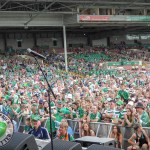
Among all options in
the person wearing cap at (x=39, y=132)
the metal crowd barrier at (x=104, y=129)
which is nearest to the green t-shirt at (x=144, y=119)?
the metal crowd barrier at (x=104, y=129)

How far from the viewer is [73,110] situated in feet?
37.2

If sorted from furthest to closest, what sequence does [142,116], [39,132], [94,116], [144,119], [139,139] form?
1. [94,116]
2. [142,116]
3. [144,119]
4. [39,132]
5. [139,139]

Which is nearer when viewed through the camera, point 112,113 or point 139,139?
point 139,139

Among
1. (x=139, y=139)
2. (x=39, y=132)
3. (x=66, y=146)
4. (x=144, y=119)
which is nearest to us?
(x=66, y=146)

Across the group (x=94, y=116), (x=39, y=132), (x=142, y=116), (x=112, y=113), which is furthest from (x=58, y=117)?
(x=142, y=116)

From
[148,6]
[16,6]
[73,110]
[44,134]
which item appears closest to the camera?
[44,134]

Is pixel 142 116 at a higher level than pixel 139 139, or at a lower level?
higher

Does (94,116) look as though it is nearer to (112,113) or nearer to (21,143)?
(112,113)

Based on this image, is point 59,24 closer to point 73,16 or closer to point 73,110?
point 73,16

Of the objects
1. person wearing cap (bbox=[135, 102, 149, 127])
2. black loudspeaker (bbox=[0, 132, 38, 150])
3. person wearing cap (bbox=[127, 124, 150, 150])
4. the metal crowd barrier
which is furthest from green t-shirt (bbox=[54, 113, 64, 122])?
black loudspeaker (bbox=[0, 132, 38, 150])

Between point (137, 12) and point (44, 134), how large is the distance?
35556 millimetres

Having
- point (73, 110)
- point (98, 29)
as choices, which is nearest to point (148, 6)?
point (98, 29)

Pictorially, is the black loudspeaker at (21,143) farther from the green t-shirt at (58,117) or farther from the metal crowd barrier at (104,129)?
the green t-shirt at (58,117)

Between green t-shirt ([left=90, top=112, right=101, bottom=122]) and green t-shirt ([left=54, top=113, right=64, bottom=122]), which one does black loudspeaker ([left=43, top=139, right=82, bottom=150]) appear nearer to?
green t-shirt ([left=90, top=112, right=101, bottom=122])
